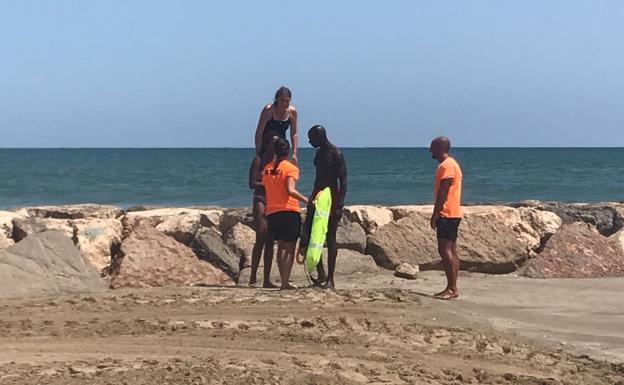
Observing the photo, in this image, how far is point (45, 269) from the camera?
8.27 meters

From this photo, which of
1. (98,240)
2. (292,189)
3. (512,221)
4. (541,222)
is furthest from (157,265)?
(541,222)

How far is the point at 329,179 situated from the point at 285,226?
637mm

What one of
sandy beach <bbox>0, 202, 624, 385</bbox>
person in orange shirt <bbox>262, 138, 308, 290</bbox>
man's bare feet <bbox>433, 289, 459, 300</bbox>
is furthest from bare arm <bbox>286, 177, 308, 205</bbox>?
man's bare feet <bbox>433, 289, 459, 300</bbox>

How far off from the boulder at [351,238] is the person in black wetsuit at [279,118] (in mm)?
1976

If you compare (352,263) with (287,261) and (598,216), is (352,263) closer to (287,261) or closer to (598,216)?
(287,261)

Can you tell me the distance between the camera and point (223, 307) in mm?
7098

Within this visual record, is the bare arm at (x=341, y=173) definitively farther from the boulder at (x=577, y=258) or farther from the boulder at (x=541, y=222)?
the boulder at (x=541, y=222)

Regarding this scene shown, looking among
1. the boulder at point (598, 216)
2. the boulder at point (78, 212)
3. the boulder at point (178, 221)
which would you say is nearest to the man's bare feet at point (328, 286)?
the boulder at point (178, 221)

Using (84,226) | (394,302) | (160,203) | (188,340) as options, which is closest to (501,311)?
(394,302)

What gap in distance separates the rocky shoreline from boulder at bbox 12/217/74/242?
0.04 feet

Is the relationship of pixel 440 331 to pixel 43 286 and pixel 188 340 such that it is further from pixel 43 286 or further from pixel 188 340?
pixel 43 286

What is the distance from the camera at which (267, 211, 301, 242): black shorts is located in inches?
314

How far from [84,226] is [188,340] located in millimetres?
4675

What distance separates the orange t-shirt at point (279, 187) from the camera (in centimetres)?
792
